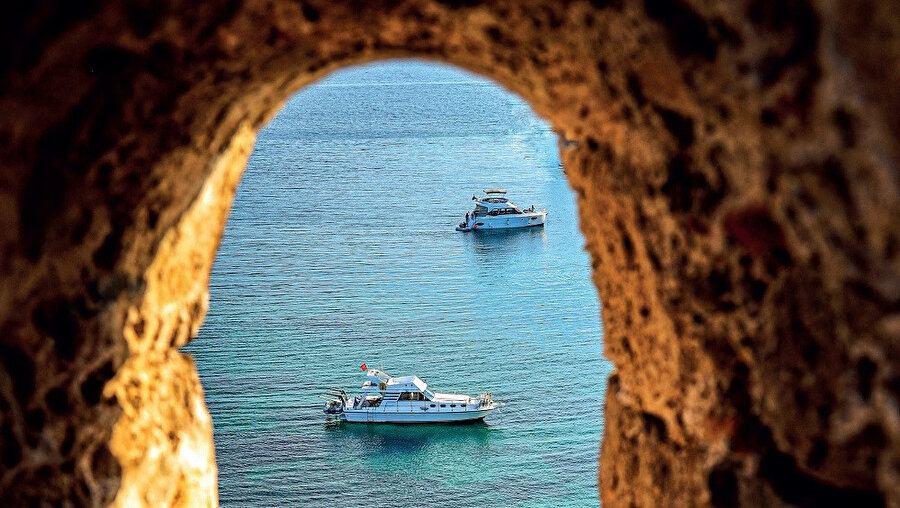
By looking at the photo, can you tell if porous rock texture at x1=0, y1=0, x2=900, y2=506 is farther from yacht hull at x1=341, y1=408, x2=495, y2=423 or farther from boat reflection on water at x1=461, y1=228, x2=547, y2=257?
boat reflection on water at x1=461, y1=228, x2=547, y2=257

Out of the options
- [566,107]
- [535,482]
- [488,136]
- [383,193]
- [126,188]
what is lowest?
[535,482]

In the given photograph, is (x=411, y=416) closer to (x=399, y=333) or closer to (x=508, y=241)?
(x=399, y=333)

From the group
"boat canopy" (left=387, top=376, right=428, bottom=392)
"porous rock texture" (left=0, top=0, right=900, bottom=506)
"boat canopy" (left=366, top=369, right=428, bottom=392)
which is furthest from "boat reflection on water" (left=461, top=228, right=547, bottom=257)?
"porous rock texture" (left=0, top=0, right=900, bottom=506)

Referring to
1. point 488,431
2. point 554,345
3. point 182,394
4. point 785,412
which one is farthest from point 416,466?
point 785,412

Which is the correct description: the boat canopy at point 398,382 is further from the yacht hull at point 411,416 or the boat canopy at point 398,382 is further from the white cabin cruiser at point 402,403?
the yacht hull at point 411,416

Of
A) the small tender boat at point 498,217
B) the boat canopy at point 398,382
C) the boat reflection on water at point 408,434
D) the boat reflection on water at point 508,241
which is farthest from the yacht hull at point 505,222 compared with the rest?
the boat reflection on water at point 408,434

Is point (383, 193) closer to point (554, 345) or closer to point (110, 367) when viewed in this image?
point (554, 345)

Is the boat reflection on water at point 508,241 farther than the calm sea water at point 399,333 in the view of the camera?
Yes

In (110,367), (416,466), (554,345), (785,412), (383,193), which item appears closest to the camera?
(785,412)
